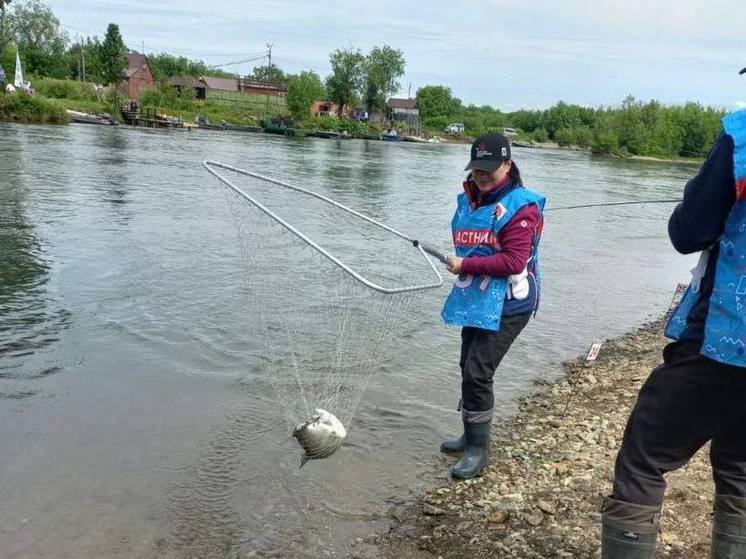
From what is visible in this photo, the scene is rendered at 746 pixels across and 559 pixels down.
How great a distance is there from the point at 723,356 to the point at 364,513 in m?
3.00

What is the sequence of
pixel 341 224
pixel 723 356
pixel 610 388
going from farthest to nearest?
pixel 341 224, pixel 610 388, pixel 723 356

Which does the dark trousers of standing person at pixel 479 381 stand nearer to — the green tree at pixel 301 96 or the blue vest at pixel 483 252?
the blue vest at pixel 483 252

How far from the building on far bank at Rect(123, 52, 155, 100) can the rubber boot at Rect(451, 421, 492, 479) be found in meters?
114

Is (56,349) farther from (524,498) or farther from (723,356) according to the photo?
(723,356)

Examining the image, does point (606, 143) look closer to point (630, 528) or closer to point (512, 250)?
point (512, 250)

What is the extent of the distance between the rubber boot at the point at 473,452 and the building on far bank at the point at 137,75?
114m

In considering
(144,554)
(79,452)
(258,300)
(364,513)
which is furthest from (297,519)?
(258,300)

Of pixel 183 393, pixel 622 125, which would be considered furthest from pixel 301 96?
pixel 183 393

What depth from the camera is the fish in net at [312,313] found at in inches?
184

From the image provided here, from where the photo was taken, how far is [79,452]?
5.69 m

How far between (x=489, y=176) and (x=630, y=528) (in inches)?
96.6

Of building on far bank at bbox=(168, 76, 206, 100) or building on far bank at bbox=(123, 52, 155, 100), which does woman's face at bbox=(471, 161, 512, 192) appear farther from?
building on far bank at bbox=(123, 52, 155, 100)

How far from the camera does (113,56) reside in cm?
9369

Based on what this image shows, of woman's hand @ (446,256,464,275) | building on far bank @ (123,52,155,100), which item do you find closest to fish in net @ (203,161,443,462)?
woman's hand @ (446,256,464,275)
